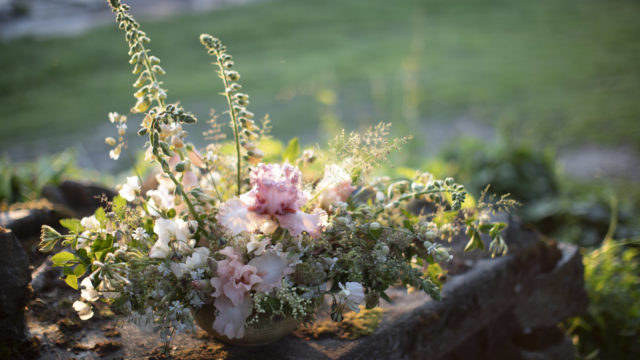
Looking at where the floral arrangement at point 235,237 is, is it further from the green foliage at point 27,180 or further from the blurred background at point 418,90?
the green foliage at point 27,180

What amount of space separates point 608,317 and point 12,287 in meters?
2.68

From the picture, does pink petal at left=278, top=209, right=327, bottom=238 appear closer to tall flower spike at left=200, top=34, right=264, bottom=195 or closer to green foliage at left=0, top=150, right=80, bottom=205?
tall flower spike at left=200, top=34, right=264, bottom=195

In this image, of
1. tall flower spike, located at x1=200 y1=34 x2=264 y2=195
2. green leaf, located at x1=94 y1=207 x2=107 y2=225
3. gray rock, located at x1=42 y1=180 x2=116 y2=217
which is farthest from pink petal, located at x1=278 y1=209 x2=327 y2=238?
gray rock, located at x1=42 y1=180 x2=116 y2=217

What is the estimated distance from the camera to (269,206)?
4.06 feet

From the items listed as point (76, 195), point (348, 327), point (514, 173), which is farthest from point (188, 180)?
point (514, 173)

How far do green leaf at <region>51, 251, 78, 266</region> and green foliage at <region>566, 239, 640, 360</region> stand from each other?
233 cm

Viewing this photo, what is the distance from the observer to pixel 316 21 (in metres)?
12.3

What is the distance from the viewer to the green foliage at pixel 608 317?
2734mm

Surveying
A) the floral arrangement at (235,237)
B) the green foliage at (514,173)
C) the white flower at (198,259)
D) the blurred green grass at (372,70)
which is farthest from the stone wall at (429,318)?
the blurred green grass at (372,70)

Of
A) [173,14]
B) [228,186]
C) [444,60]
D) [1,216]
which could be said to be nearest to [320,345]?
[228,186]

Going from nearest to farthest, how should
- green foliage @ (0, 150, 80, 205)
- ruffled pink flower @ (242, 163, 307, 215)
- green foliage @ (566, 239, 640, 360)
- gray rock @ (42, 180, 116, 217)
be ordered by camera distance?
1. ruffled pink flower @ (242, 163, 307, 215)
2. gray rock @ (42, 180, 116, 217)
3. green foliage @ (566, 239, 640, 360)
4. green foliage @ (0, 150, 80, 205)

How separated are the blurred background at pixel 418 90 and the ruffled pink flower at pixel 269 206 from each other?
2.37 ft

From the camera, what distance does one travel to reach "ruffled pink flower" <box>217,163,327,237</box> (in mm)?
1234

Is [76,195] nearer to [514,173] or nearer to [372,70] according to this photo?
[514,173]
